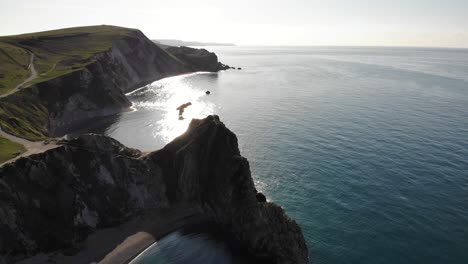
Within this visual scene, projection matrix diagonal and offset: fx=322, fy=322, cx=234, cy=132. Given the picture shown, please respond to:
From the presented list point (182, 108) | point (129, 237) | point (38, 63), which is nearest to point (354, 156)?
point (129, 237)

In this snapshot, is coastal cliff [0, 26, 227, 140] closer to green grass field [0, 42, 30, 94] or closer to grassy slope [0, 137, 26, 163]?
green grass field [0, 42, 30, 94]

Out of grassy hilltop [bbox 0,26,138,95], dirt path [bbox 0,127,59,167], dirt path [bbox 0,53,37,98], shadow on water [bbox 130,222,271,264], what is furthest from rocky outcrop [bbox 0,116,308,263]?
grassy hilltop [bbox 0,26,138,95]

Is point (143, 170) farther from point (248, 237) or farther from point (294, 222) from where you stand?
point (294, 222)

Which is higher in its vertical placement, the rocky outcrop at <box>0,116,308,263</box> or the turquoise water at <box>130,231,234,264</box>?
the rocky outcrop at <box>0,116,308,263</box>

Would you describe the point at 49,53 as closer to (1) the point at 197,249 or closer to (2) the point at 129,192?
(2) the point at 129,192

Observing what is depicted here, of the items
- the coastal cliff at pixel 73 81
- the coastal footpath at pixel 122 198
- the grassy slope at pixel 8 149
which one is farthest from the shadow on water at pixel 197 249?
the coastal cliff at pixel 73 81

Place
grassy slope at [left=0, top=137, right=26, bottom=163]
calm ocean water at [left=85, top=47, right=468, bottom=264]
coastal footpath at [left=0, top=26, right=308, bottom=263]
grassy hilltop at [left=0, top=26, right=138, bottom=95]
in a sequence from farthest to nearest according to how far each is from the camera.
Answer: grassy hilltop at [left=0, top=26, right=138, bottom=95], calm ocean water at [left=85, top=47, right=468, bottom=264], grassy slope at [left=0, top=137, right=26, bottom=163], coastal footpath at [left=0, top=26, right=308, bottom=263]

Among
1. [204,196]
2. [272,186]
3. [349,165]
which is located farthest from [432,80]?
[204,196]
